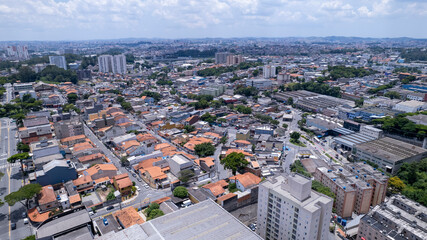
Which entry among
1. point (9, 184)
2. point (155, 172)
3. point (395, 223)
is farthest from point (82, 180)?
point (395, 223)

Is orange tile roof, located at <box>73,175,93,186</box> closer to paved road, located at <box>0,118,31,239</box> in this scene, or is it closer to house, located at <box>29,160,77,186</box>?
house, located at <box>29,160,77,186</box>

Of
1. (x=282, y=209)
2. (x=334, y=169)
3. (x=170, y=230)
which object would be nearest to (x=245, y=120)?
(x=334, y=169)

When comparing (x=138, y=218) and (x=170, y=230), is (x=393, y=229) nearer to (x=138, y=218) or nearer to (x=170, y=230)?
(x=170, y=230)

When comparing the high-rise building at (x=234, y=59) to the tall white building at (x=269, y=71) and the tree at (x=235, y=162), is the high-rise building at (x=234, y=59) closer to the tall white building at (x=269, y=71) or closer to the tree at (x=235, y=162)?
the tall white building at (x=269, y=71)

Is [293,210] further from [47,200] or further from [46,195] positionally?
[46,195]

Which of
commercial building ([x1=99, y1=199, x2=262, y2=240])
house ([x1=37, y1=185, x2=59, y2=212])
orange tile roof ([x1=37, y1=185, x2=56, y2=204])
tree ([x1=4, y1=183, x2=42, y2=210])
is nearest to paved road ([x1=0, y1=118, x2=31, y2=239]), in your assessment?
tree ([x1=4, y1=183, x2=42, y2=210])

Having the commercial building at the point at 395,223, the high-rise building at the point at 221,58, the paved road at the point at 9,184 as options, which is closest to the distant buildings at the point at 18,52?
the high-rise building at the point at 221,58
